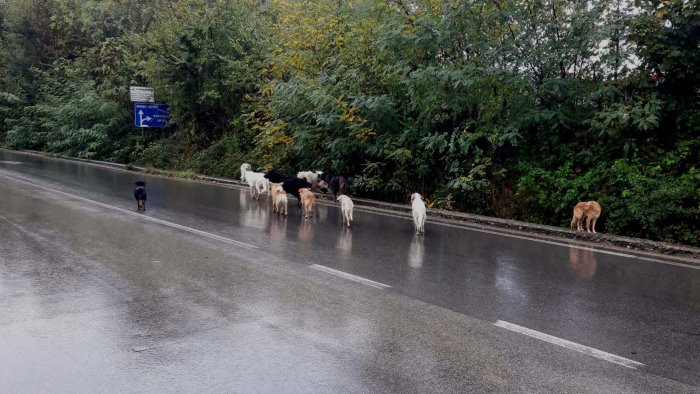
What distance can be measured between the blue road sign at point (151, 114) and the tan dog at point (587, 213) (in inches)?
1054

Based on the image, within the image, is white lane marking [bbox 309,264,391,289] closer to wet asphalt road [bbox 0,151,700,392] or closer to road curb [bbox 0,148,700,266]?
wet asphalt road [bbox 0,151,700,392]

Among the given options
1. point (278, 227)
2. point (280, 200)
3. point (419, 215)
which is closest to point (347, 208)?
point (278, 227)

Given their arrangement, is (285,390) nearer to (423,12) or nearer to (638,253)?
(638,253)

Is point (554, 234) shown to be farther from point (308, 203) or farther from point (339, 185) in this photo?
point (339, 185)

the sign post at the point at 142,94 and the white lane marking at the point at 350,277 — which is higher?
the sign post at the point at 142,94

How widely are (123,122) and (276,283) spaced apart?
33.1 m

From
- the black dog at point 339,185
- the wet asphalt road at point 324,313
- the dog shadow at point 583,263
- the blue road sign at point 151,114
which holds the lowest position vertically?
the wet asphalt road at point 324,313

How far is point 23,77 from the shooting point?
4931 centimetres

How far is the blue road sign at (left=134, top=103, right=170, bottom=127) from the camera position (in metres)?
31.6

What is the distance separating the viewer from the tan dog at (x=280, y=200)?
14680 millimetres

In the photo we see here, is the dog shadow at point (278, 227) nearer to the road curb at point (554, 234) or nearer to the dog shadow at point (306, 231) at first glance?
the dog shadow at point (306, 231)

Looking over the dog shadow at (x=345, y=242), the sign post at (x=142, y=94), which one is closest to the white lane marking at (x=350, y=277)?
the dog shadow at (x=345, y=242)

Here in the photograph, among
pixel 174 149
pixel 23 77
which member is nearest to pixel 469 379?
pixel 174 149

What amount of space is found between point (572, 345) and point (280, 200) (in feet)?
33.7
